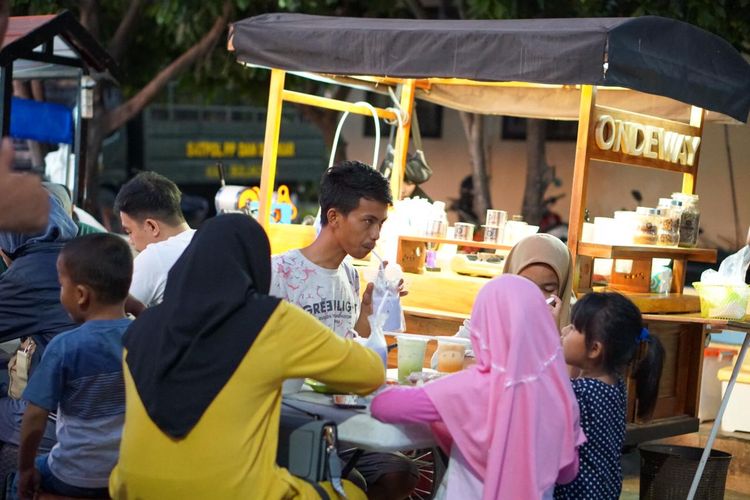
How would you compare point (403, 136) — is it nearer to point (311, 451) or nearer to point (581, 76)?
point (581, 76)

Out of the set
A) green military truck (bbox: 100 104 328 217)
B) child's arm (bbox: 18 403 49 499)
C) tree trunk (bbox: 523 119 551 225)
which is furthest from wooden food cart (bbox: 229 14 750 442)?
green military truck (bbox: 100 104 328 217)

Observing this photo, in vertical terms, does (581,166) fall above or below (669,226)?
above

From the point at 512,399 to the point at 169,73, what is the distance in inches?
430

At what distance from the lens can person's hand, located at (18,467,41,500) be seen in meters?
3.86

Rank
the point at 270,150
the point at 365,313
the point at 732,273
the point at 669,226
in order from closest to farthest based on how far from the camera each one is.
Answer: the point at 365,313, the point at 732,273, the point at 669,226, the point at 270,150

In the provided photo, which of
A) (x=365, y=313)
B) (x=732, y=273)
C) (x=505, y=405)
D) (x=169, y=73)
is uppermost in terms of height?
(x=169, y=73)

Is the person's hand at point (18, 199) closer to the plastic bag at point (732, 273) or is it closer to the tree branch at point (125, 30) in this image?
the plastic bag at point (732, 273)

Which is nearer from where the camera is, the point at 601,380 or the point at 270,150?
the point at 601,380

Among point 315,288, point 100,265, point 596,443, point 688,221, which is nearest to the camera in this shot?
point 100,265

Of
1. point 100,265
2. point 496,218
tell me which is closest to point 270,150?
point 496,218

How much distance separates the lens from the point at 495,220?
712 cm

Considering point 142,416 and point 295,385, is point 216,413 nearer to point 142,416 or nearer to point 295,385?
point 142,416

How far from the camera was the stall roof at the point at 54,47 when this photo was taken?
933cm

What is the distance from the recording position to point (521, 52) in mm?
6062
